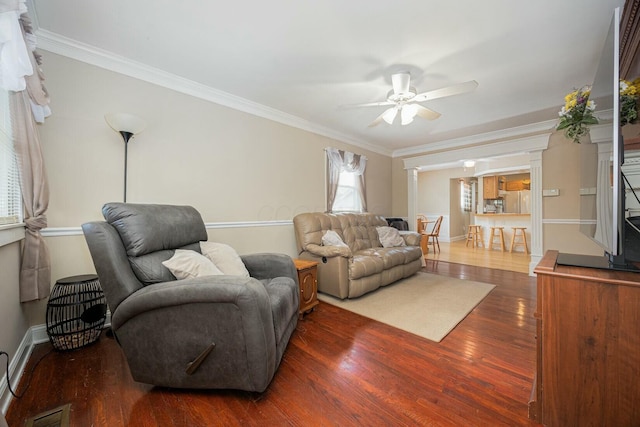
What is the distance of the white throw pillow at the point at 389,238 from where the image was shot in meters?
3.94

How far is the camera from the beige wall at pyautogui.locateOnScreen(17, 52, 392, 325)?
6.68 ft

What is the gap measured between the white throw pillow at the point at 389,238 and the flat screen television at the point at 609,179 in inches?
93.9

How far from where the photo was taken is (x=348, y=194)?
475 centimetres

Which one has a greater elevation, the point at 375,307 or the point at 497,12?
the point at 497,12

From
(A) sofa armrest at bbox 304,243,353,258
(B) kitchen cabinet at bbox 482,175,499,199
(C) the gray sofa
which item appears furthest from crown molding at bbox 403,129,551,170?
(B) kitchen cabinet at bbox 482,175,499,199

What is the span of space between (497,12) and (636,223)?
5.18 feet

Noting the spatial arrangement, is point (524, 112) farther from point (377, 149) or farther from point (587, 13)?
point (377, 149)

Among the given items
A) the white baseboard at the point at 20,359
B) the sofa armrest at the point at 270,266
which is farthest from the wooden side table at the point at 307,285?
the white baseboard at the point at 20,359

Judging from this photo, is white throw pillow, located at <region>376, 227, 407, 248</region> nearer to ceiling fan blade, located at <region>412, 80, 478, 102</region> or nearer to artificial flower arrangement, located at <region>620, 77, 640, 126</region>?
ceiling fan blade, located at <region>412, 80, 478, 102</region>

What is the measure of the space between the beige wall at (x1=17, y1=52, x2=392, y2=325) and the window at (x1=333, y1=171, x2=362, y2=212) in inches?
26.0

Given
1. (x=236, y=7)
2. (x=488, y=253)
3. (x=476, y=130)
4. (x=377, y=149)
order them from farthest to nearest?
(x=488, y=253), (x=377, y=149), (x=476, y=130), (x=236, y=7)

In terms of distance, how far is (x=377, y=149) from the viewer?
528cm

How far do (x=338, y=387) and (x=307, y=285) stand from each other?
1098 millimetres

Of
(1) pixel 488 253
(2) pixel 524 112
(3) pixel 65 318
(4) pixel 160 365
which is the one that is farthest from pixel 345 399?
(1) pixel 488 253
